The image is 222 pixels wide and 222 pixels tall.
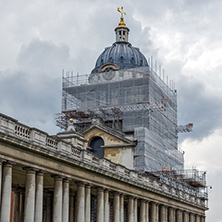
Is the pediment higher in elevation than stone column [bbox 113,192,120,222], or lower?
higher

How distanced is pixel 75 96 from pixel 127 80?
11167 millimetres

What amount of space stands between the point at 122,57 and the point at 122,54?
3.53ft

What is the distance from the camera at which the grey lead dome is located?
362ft

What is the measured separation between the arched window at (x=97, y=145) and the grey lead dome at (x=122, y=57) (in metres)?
30.0

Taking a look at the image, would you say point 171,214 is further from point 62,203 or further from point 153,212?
point 62,203

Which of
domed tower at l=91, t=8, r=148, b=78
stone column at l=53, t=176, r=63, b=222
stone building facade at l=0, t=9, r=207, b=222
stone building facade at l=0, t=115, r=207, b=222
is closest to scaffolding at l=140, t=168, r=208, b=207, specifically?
stone building facade at l=0, t=9, r=207, b=222

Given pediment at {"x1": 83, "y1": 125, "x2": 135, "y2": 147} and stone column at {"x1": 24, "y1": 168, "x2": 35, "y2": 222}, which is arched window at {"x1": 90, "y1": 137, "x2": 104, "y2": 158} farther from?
stone column at {"x1": 24, "y1": 168, "x2": 35, "y2": 222}

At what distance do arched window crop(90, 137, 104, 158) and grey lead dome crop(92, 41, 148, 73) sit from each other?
98.3 feet

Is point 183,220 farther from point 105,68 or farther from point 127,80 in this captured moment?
point 105,68

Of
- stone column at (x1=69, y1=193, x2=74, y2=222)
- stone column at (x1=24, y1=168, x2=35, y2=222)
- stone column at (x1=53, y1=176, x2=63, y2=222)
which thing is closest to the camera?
stone column at (x1=24, y1=168, x2=35, y2=222)

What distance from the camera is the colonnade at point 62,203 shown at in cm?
3494

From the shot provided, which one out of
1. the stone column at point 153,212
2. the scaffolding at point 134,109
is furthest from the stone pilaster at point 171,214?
the scaffolding at point 134,109

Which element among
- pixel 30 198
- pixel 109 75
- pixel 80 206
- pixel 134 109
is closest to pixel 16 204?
pixel 80 206

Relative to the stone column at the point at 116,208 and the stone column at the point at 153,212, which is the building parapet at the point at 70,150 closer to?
the stone column at the point at 153,212
